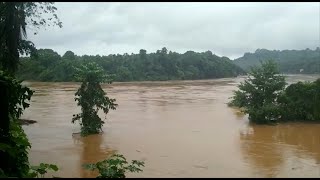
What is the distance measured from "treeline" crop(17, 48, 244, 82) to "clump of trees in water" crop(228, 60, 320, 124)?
51919mm

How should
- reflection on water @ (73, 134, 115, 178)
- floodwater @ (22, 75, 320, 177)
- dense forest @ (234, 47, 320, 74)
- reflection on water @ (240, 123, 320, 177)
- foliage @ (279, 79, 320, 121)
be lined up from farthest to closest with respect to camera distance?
1. dense forest @ (234, 47, 320, 74)
2. foliage @ (279, 79, 320, 121)
3. reflection on water @ (73, 134, 115, 178)
4. reflection on water @ (240, 123, 320, 177)
5. floodwater @ (22, 75, 320, 177)

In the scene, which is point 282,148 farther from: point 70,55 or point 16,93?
point 70,55

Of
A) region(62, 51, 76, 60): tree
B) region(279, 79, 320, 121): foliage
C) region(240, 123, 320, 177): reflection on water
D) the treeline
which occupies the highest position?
region(62, 51, 76, 60): tree

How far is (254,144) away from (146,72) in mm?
71291

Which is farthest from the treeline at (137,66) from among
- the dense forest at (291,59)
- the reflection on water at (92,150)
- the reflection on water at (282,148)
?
the reflection on water at (282,148)

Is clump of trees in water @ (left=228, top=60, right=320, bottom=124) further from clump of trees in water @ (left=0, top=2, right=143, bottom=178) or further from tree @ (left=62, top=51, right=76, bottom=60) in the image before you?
tree @ (left=62, top=51, right=76, bottom=60)

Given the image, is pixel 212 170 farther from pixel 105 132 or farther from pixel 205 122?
pixel 205 122

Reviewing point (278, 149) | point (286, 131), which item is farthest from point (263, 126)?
point (278, 149)

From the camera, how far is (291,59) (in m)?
158

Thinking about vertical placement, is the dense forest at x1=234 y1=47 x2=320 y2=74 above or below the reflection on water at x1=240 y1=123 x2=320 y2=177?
above

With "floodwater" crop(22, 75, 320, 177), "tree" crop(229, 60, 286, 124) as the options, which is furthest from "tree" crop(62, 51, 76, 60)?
"tree" crop(229, 60, 286, 124)

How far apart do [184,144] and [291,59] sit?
490 feet

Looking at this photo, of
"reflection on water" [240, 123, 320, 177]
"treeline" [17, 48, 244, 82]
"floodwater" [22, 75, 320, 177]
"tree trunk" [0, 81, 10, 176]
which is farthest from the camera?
"treeline" [17, 48, 244, 82]

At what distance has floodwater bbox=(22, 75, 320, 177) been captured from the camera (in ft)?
48.2
